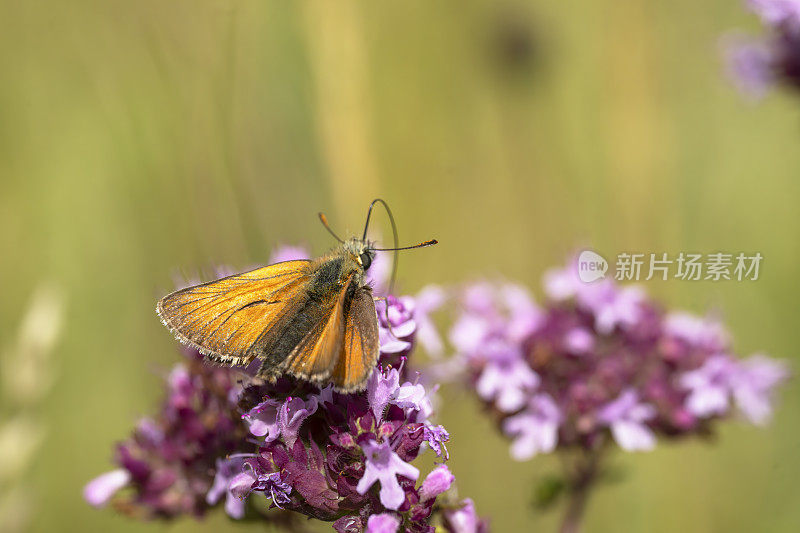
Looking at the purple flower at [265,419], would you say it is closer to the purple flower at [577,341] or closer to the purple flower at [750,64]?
the purple flower at [577,341]

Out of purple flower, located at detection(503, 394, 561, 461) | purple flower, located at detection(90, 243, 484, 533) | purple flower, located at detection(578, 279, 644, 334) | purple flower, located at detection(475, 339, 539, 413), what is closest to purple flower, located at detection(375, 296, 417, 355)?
purple flower, located at detection(90, 243, 484, 533)

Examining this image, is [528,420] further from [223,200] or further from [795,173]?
[795,173]

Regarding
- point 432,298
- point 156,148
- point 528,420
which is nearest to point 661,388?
point 528,420

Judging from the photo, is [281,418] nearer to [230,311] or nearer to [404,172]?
[230,311]

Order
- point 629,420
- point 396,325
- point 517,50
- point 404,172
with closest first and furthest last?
1. point 396,325
2. point 629,420
3. point 517,50
4. point 404,172

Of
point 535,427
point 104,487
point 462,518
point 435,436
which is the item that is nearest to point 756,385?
point 535,427

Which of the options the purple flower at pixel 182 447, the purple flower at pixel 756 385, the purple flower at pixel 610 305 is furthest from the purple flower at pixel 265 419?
the purple flower at pixel 756 385
